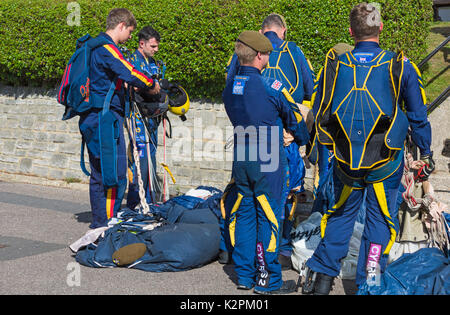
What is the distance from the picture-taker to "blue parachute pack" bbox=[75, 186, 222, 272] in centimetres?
535

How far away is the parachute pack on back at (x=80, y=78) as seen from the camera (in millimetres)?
6215

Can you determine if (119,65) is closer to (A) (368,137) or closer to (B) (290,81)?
(B) (290,81)

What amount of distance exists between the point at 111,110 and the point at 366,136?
2987mm

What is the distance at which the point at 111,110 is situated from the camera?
6.41 m

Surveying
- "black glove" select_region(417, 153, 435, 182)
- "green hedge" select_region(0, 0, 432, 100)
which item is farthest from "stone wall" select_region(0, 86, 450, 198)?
"black glove" select_region(417, 153, 435, 182)

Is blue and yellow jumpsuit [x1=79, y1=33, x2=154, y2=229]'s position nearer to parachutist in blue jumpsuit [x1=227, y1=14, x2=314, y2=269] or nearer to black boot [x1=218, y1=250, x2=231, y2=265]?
parachutist in blue jumpsuit [x1=227, y1=14, x2=314, y2=269]

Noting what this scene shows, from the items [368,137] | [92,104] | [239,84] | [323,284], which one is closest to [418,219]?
[323,284]

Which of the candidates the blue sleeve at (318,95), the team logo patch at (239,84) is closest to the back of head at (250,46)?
the team logo patch at (239,84)

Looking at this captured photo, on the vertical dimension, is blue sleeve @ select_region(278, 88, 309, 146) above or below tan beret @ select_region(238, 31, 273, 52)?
below

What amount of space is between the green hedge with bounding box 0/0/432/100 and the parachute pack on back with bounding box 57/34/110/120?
2.52 metres

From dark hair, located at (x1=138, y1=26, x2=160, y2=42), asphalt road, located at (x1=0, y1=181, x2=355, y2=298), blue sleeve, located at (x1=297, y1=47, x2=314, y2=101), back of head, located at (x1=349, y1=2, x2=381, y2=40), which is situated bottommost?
asphalt road, located at (x1=0, y1=181, x2=355, y2=298)

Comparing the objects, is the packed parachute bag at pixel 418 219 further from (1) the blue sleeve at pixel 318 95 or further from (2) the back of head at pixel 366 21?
(2) the back of head at pixel 366 21
